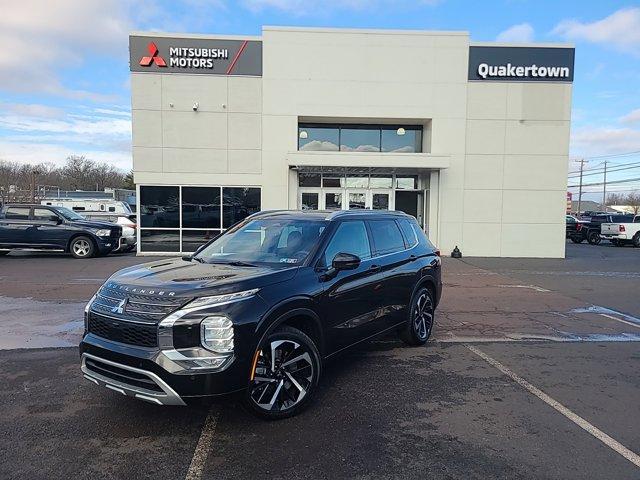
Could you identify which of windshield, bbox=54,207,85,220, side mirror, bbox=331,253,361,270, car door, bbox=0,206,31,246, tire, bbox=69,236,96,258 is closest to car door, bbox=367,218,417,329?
side mirror, bbox=331,253,361,270

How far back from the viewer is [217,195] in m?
18.0

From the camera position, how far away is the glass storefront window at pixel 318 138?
19.5 m

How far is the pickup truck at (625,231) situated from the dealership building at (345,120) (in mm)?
11532

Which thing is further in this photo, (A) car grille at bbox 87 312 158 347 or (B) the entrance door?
(B) the entrance door

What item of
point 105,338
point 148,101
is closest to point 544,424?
point 105,338

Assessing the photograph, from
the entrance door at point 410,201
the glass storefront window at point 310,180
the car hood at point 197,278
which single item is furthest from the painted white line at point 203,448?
the entrance door at point 410,201

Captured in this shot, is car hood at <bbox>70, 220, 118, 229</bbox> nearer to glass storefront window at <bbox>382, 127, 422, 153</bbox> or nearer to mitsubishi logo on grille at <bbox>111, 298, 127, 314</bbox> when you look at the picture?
glass storefront window at <bbox>382, 127, 422, 153</bbox>

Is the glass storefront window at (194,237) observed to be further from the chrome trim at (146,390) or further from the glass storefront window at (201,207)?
the chrome trim at (146,390)

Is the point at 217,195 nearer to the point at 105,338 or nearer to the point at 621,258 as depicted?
the point at 105,338

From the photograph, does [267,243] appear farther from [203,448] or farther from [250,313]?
[203,448]

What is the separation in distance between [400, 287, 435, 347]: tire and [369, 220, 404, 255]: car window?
28.9 inches

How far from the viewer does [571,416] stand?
4.31m

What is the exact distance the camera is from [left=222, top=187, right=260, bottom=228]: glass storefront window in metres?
18.1

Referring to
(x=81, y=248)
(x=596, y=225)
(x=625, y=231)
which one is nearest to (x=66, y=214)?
(x=81, y=248)
